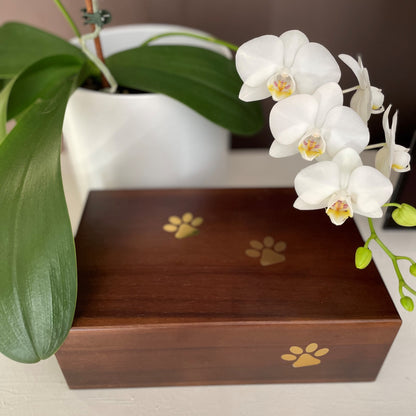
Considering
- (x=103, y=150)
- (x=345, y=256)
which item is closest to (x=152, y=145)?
(x=103, y=150)

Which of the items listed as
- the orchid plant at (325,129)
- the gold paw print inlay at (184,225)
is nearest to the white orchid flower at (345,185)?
the orchid plant at (325,129)

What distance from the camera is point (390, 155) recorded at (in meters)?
0.49

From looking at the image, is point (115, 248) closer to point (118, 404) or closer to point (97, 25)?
point (118, 404)

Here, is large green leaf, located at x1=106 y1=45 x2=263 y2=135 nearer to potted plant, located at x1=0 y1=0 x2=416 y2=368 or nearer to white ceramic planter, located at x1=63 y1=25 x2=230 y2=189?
white ceramic planter, located at x1=63 y1=25 x2=230 y2=189

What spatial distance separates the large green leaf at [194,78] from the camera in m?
0.72

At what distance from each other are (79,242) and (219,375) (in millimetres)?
260

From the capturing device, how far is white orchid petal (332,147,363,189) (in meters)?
0.49

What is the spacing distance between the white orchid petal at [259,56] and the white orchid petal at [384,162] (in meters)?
0.14

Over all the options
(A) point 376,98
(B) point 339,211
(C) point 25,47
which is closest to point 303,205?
(B) point 339,211

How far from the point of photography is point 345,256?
2.12 feet

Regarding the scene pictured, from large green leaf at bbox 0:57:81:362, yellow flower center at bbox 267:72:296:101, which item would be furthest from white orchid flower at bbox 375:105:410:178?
large green leaf at bbox 0:57:81:362

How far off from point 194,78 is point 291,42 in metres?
0.26

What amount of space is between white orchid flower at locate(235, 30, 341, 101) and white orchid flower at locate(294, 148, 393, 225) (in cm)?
9

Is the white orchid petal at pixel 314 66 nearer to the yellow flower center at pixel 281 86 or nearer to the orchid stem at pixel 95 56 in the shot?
the yellow flower center at pixel 281 86
